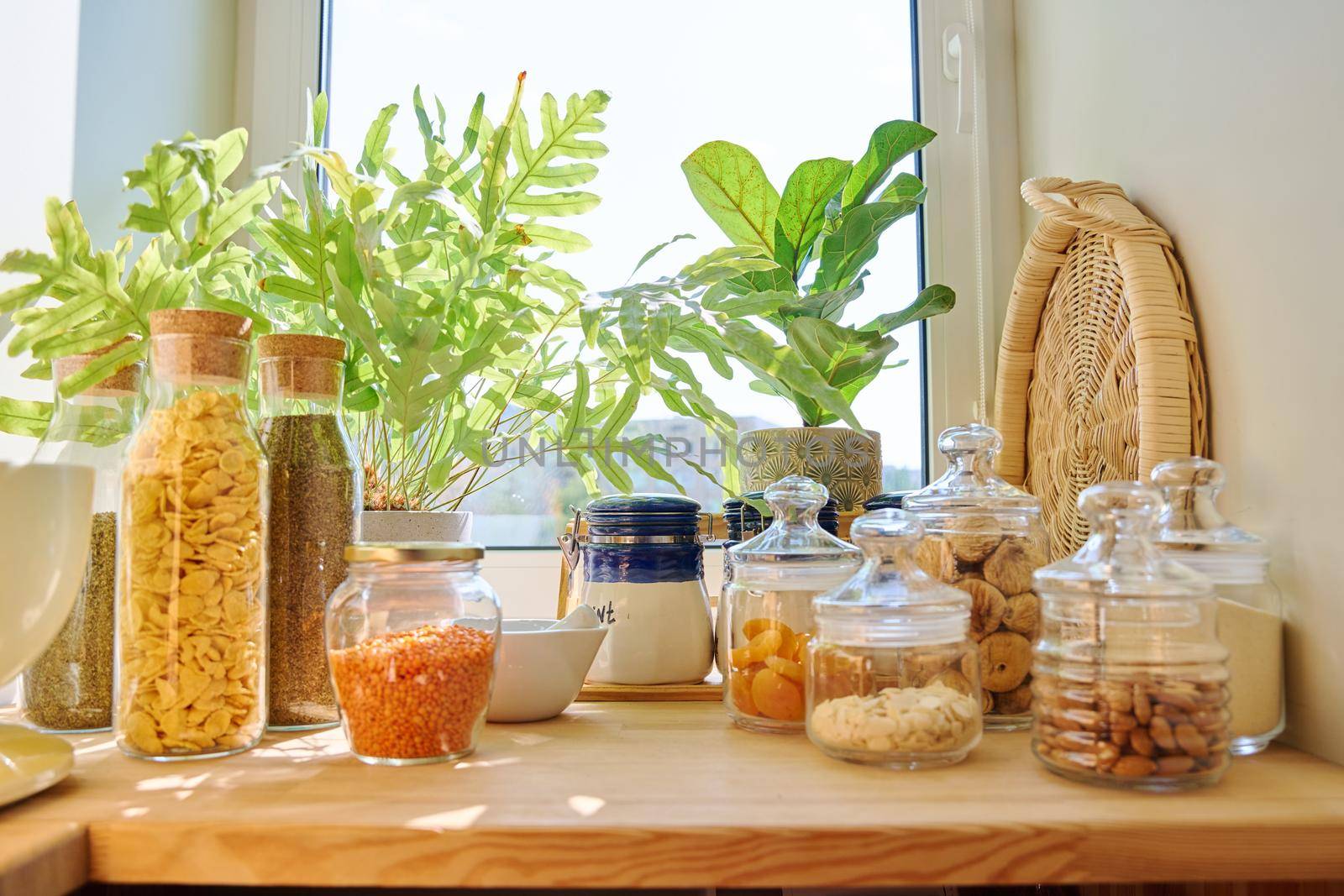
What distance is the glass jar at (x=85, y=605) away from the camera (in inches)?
30.0

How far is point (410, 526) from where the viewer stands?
0.90m

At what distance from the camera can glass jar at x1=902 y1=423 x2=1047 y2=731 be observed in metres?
0.75

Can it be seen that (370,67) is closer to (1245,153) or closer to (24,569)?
(24,569)

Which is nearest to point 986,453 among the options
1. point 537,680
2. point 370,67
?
point 537,680

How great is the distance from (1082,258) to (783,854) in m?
0.72

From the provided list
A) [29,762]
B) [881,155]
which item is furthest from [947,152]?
[29,762]

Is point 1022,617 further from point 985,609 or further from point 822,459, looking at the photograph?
point 822,459

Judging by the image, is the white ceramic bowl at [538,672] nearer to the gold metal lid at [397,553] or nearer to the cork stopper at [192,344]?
the gold metal lid at [397,553]

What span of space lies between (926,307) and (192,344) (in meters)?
0.72

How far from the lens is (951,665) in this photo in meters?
0.67

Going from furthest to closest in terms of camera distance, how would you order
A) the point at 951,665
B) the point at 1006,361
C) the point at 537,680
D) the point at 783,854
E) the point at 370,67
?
the point at 370,67 < the point at 1006,361 < the point at 537,680 < the point at 951,665 < the point at 783,854

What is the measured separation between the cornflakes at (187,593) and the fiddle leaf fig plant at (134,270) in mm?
130

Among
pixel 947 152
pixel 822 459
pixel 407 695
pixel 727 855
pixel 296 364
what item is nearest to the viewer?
pixel 727 855

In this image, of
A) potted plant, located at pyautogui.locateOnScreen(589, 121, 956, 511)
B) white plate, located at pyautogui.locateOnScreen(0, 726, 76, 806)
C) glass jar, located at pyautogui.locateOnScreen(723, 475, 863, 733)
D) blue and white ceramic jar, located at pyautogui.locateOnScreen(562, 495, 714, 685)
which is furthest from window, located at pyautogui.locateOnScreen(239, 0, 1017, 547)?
white plate, located at pyautogui.locateOnScreen(0, 726, 76, 806)
